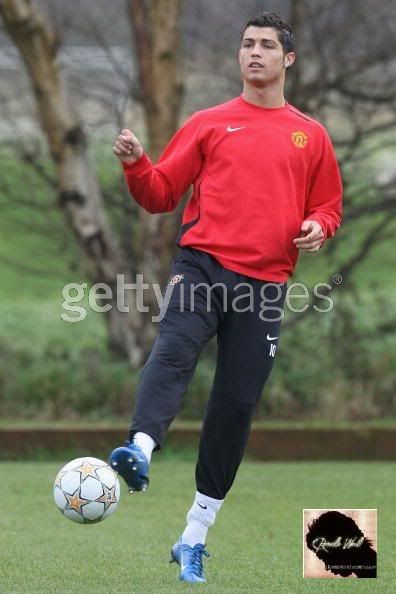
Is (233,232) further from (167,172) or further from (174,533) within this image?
(174,533)

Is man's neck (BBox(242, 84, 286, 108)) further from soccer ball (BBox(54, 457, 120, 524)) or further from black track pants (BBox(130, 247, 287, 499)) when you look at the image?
soccer ball (BBox(54, 457, 120, 524))

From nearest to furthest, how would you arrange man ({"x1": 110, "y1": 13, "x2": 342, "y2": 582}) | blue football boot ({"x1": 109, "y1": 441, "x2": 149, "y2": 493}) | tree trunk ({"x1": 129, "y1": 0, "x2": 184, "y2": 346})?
1. blue football boot ({"x1": 109, "y1": 441, "x2": 149, "y2": 493})
2. man ({"x1": 110, "y1": 13, "x2": 342, "y2": 582})
3. tree trunk ({"x1": 129, "y1": 0, "x2": 184, "y2": 346})

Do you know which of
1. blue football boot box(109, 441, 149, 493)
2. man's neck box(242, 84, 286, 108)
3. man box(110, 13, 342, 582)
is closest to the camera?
blue football boot box(109, 441, 149, 493)

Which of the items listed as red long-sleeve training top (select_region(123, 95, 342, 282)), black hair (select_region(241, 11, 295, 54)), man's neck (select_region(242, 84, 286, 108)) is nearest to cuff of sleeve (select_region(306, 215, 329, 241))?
red long-sleeve training top (select_region(123, 95, 342, 282))

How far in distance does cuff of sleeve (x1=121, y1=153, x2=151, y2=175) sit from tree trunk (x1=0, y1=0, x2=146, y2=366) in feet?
22.7

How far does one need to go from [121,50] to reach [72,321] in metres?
3.25

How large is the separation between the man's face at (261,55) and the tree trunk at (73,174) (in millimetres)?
6715

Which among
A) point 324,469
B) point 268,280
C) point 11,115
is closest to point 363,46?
point 11,115

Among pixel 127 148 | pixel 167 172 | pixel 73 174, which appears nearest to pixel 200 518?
pixel 167 172

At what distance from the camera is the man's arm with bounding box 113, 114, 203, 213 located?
214 inches

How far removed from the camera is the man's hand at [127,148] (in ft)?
17.4

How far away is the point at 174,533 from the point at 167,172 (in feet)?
7.68

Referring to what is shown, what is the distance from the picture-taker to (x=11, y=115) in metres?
15.6

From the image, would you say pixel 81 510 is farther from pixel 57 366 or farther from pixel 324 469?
pixel 57 366
